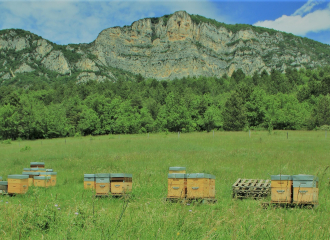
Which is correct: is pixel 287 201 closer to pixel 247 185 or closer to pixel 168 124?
pixel 247 185

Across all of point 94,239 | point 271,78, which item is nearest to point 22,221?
point 94,239

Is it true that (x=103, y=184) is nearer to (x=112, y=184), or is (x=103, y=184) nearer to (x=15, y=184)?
(x=112, y=184)

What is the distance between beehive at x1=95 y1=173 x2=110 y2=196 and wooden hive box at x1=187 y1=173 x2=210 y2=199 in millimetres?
2573

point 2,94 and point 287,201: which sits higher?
point 2,94

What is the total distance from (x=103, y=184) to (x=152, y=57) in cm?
19025

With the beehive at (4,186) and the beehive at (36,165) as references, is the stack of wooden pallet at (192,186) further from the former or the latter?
the beehive at (36,165)

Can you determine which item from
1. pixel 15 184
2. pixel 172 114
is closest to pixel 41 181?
pixel 15 184

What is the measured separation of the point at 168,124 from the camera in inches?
2470

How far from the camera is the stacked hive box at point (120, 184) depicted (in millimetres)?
7551

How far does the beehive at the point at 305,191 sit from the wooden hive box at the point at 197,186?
2.10 metres

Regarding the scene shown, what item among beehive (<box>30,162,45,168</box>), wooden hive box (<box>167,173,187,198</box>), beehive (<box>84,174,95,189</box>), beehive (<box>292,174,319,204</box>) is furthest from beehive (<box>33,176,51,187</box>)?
beehive (<box>292,174,319,204</box>)

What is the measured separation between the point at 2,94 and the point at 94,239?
300ft

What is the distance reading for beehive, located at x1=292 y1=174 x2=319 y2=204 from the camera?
19.6ft

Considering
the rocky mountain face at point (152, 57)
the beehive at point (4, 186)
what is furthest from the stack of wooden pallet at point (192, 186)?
the rocky mountain face at point (152, 57)
